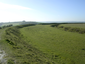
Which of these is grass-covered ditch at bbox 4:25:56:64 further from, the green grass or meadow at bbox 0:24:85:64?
the green grass

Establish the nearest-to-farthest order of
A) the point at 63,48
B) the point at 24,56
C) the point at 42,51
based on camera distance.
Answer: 1. the point at 24,56
2. the point at 42,51
3. the point at 63,48

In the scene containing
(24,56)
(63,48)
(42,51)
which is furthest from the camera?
(63,48)

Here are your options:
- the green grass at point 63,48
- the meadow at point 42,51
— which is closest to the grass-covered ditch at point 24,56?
the meadow at point 42,51

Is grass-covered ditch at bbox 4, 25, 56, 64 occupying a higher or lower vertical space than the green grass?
higher

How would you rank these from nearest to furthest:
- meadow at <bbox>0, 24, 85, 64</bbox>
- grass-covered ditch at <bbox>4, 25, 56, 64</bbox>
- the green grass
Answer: grass-covered ditch at <bbox>4, 25, 56, 64</bbox>
meadow at <bbox>0, 24, 85, 64</bbox>
the green grass

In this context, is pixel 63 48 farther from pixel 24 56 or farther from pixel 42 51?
pixel 24 56

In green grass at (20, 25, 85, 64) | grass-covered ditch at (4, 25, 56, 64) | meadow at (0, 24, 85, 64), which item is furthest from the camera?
green grass at (20, 25, 85, 64)

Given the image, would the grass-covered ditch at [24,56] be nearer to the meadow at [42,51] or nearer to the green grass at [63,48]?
the meadow at [42,51]

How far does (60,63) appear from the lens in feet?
30.9

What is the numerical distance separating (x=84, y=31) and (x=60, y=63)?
21471 millimetres

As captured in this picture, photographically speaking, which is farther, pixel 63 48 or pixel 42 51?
pixel 63 48

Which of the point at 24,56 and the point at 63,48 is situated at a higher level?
the point at 24,56

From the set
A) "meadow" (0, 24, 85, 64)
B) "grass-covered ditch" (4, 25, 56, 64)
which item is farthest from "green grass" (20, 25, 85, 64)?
"grass-covered ditch" (4, 25, 56, 64)

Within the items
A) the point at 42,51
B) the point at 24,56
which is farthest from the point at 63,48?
the point at 24,56
